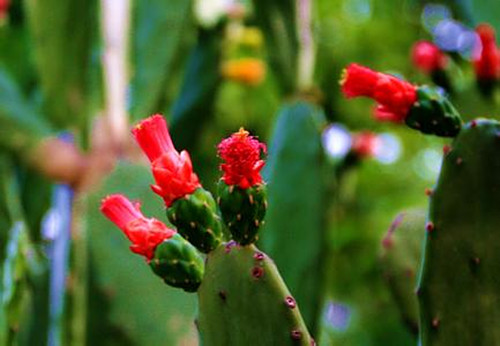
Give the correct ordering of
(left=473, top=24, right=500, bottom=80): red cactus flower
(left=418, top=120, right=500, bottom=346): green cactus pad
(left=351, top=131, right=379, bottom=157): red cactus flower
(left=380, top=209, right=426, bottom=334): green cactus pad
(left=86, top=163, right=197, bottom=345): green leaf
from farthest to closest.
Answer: (left=351, top=131, right=379, bottom=157): red cactus flower < (left=86, top=163, right=197, bottom=345): green leaf < (left=473, top=24, right=500, bottom=80): red cactus flower < (left=380, top=209, right=426, bottom=334): green cactus pad < (left=418, top=120, right=500, bottom=346): green cactus pad

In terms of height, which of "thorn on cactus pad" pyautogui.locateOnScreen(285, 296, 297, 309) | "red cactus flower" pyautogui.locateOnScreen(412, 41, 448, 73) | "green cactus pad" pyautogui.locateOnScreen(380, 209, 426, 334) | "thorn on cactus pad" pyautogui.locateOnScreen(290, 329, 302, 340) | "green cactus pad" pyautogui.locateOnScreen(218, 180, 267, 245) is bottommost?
"thorn on cactus pad" pyautogui.locateOnScreen(290, 329, 302, 340)

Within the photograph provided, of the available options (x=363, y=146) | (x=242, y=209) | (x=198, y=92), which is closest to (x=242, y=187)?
(x=242, y=209)

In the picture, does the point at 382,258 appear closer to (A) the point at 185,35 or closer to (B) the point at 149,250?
(B) the point at 149,250

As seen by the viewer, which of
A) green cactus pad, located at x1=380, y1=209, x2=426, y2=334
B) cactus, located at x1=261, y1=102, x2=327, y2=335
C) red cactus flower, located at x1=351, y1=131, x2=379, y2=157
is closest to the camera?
green cactus pad, located at x1=380, y1=209, x2=426, y2=334

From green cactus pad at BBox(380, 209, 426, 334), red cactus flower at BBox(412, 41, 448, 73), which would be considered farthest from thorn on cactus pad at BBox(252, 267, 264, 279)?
red cactus flower at BBox(412, 41, 448, 73)

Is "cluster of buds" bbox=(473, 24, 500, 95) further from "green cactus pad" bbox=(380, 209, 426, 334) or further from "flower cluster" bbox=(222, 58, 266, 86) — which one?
"flower cluster" bbox=(222, 58, 266, 86)

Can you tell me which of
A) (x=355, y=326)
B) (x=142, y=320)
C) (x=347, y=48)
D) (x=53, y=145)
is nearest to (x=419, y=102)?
(x=142, y=320)

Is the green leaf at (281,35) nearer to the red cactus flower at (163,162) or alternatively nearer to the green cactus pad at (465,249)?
the green cactus pad at (465,249)
